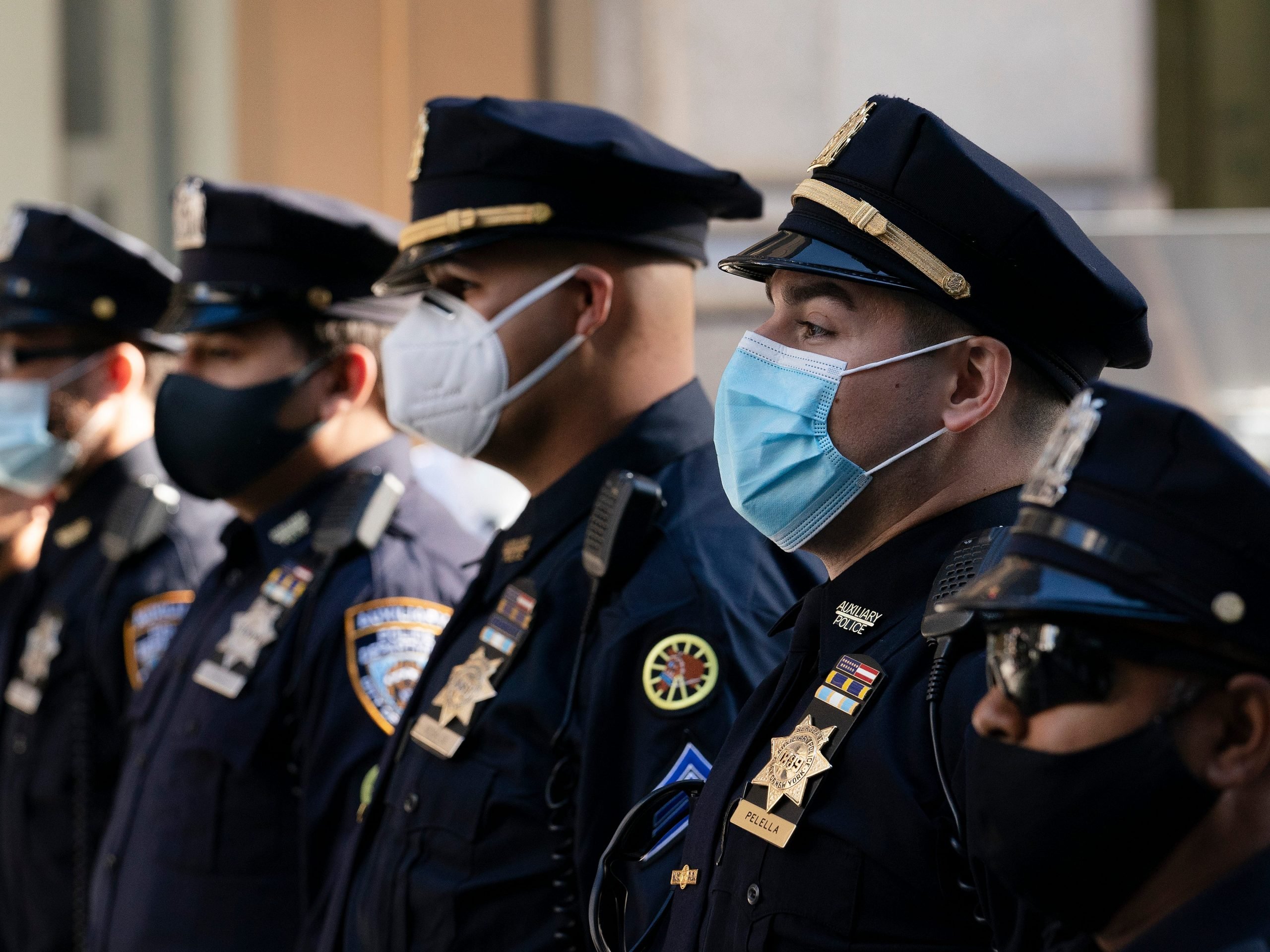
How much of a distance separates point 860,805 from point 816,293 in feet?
2.28

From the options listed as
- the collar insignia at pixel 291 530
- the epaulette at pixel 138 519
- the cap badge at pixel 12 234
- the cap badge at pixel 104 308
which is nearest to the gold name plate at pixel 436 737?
the collar insignia at pixel 291 530

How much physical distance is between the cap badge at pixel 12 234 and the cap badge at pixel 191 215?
1.16 m

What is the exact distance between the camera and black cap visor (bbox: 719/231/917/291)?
6.59 ft

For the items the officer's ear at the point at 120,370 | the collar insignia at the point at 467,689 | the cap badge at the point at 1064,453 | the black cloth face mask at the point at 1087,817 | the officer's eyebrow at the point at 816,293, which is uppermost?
the cap badge at the point at 1064,453

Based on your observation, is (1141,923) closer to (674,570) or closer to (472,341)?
(674,570)

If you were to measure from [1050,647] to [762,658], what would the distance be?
1003mm

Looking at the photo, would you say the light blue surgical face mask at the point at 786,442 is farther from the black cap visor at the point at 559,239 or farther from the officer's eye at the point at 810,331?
the black cap visor at the point at 559,239

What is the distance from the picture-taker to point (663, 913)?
7.25 feet

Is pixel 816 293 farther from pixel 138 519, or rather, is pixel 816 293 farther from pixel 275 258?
pixel 138 519

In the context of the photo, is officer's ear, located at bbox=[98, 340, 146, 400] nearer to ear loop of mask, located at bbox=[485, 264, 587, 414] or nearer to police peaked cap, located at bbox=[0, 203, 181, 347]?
police peaked cap, located at bbox=[0, 203, 181, 347]

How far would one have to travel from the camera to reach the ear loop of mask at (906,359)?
200cm

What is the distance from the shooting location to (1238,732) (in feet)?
4.51

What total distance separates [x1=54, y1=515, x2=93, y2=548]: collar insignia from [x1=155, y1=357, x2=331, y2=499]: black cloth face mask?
110cm

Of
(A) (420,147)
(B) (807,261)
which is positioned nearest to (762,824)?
(B) (807,261)
